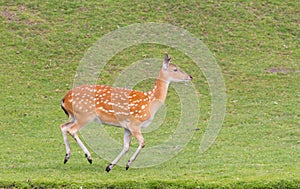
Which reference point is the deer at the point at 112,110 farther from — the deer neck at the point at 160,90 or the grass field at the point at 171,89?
the grass field at the point at 171,89

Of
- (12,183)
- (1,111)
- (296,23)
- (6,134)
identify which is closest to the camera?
(12,183)

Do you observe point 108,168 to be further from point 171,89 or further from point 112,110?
point 171,89

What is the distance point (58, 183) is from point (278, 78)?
13682mm

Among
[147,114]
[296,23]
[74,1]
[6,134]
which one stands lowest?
[6,134]

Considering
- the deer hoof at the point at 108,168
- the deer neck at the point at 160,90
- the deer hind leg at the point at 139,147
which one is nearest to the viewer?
the deer hoof at the point at 108,168

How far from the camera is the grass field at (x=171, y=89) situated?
39.7 ft

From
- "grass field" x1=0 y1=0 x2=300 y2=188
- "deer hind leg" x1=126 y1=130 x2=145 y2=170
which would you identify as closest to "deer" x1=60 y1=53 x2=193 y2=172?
"deer hind leg" x1=126 y1=130 x2=145 y2=170

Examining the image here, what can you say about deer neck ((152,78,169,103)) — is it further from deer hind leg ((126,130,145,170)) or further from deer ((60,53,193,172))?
deer hind leg ((126,130,145,170))

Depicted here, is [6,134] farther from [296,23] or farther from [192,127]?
[296,23]

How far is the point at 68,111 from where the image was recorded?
13023mm

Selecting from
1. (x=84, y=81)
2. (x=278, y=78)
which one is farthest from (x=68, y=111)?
(x=278, y=78)

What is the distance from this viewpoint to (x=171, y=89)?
22.4 meters

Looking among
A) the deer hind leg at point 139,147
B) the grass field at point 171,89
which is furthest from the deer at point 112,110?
the grass field at point 171,89

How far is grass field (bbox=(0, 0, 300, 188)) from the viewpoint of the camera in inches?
476
